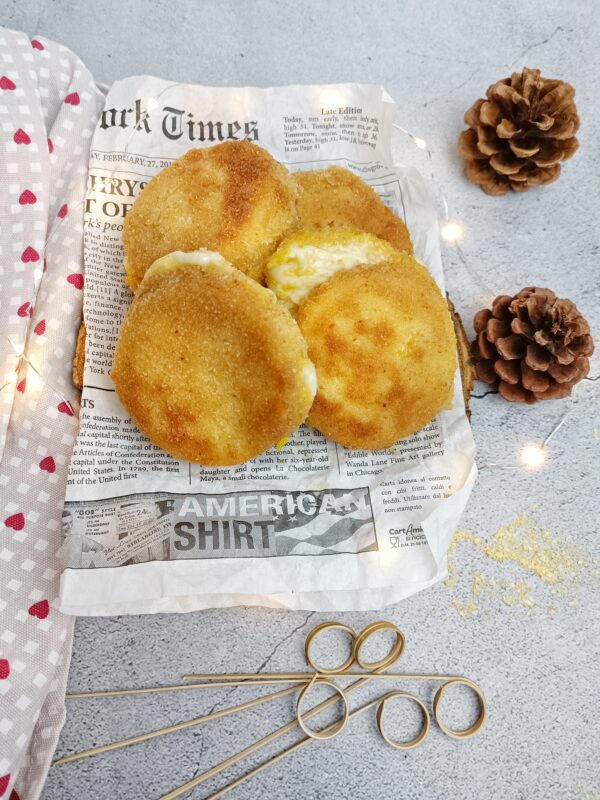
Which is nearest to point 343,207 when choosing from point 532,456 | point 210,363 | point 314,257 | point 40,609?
point 314,257

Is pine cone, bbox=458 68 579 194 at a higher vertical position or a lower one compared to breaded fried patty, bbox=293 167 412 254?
higher

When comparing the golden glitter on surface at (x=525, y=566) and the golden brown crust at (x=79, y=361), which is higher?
the golden brown crust at (x=79, y=361)

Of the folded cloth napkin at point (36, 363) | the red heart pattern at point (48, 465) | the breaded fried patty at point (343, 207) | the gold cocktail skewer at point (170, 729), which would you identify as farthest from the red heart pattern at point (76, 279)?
the gold cocktail skewer at point (170, 729)

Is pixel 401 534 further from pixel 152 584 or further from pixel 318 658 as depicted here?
pixel 152 584

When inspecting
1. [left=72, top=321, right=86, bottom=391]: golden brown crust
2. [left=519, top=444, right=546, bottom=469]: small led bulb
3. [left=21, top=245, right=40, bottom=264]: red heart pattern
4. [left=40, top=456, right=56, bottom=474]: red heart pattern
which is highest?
[left=21, top=245, right=40, bottom=264]: red heart pattern

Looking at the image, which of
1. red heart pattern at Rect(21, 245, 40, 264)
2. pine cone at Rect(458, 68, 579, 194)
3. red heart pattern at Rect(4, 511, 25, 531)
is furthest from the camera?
pine cone at Rect(458, 68, 579, 194)

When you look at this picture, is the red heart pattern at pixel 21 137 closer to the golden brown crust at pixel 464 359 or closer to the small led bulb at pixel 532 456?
the golden brown crust at pixel 464 359

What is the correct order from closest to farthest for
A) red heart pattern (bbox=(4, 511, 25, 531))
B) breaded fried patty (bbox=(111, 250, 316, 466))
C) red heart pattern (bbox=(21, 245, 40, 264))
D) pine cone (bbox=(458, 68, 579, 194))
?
breaded fried patty (bbox=(111, 250, 316, 466))
red heart pattern (bbox=(4, 511, 25, 531))
red heart pattern (bbox=(21, 245, 40, 264))
pine cone (bbox=(458, 68, 579, 194))

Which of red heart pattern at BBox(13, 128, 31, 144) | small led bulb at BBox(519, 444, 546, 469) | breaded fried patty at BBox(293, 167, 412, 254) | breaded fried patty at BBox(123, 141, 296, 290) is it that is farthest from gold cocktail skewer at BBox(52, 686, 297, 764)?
red heart pattern at BBox(13, 128, 31, 144)

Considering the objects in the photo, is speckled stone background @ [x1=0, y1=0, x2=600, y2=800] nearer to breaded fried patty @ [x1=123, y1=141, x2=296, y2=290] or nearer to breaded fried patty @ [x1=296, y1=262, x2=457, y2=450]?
breaded fried patty @ [x1=296, y1=262, x2=457, y2=450]
